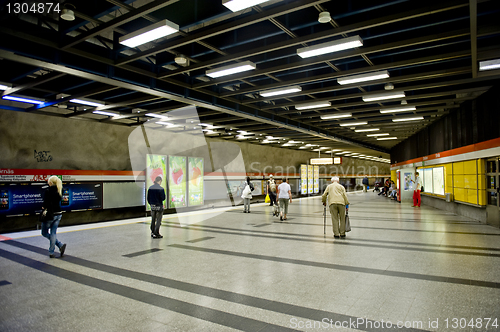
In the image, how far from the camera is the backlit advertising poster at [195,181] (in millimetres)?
16609

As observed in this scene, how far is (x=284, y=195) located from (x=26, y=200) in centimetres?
895

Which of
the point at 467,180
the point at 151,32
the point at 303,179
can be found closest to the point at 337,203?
the point at 151,32

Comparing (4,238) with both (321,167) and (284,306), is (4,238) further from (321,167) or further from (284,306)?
(321,167)

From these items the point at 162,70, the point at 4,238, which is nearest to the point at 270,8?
the point at 162,70

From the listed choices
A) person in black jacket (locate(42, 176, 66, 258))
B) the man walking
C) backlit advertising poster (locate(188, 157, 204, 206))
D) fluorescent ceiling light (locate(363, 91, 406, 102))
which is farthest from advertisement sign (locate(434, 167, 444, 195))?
person in black jacket (locate(42, 176, 66, 258))

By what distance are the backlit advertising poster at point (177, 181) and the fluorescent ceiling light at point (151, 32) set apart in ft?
31.9

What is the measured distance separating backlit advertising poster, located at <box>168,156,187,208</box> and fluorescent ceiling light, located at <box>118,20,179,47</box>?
31.9 ft

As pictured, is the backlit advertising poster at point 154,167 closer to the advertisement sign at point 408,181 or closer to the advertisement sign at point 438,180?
A: the advertisement sign at point 438,180

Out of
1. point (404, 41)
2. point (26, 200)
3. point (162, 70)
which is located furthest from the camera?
point (26, 200)

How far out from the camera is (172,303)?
394 cm

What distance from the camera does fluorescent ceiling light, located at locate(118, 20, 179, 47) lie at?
5.36 metres

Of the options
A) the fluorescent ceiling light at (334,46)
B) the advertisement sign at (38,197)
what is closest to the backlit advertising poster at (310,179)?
the advertisement sign at (38,197)

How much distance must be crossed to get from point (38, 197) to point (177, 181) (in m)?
6.20

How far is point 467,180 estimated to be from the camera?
Result: 478 inches
